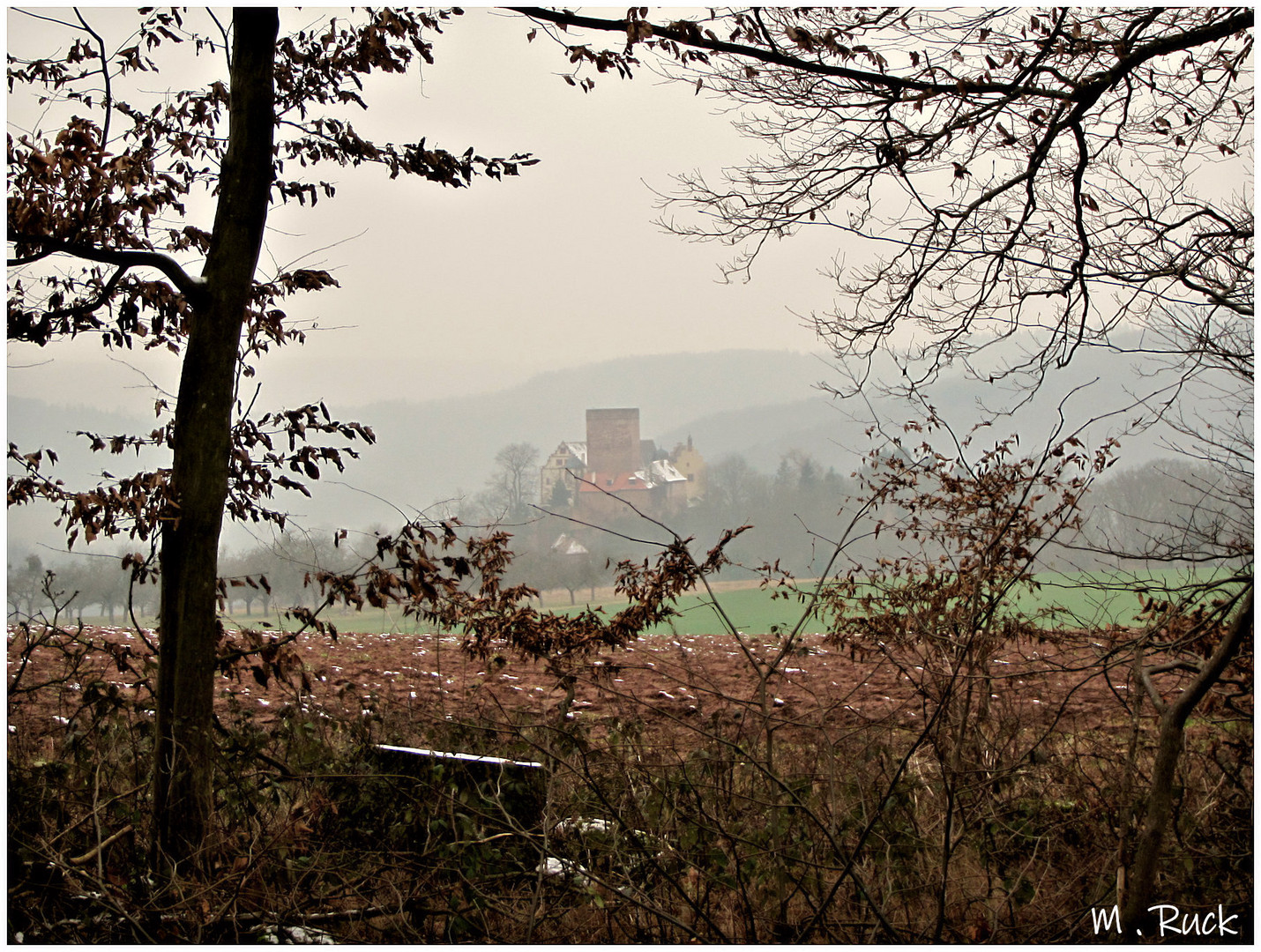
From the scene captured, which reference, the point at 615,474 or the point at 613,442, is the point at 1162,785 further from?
the point at 613,442

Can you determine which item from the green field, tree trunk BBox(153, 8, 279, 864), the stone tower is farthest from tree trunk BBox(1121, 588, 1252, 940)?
the stone tower

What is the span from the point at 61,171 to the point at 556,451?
7248 mm

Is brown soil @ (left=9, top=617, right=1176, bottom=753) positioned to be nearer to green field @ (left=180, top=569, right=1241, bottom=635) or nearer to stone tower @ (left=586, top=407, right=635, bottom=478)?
green field @ (left=180, top=569, right=1241, bottom=635)

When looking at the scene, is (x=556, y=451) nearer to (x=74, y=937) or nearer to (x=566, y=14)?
(x=566, y=14)

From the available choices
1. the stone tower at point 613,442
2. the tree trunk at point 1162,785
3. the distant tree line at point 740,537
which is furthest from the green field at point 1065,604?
the stone tower at point 613,442

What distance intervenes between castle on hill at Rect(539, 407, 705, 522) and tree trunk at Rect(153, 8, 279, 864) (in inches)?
197

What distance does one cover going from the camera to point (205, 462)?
379 centimetres

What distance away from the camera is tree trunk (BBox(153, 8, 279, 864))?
3713mm

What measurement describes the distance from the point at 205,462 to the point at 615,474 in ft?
22.1

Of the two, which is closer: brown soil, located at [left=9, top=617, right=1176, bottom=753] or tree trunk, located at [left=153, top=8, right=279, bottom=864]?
tree trunk, located at [left=153, top=8, right=279, bottom=864]

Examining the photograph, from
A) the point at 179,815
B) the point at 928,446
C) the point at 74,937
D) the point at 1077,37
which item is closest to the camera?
the point at 74,937

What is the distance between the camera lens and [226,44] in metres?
4.34

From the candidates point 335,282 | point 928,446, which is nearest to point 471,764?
point 335,282

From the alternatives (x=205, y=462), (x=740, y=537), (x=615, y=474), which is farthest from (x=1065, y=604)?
(x=205, y=462)
